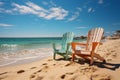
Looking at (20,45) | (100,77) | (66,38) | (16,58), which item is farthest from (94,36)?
(20,45)

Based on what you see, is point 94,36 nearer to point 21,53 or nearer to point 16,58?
point 16,58

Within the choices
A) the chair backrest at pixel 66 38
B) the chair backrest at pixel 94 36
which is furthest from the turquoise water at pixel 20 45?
the chair backrest at pixel 94 36

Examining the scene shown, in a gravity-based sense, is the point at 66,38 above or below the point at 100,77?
above

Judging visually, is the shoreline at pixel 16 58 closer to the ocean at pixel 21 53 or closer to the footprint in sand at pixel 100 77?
the ocean at pixel 21 53

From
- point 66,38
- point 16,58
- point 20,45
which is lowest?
point 16,58

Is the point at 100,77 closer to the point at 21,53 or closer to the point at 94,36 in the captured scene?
the point at 94,36

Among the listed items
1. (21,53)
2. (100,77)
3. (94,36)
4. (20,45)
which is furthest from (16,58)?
(20,45)

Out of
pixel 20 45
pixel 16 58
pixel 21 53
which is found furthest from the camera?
pixel 20 45

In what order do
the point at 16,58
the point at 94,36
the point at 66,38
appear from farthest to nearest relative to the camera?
the point at 16,58 → the point at 66,38 → the point at 94,36

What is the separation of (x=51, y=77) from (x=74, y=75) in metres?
0.49

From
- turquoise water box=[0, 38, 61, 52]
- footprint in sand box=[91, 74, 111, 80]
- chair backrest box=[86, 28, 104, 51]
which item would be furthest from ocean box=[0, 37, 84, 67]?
footprint in sand box=[91, 74, 111, 80]

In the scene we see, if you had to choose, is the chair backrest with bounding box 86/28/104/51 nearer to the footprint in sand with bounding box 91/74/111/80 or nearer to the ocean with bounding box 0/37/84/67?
the footprint in sand with bounding box 91/74/111/80

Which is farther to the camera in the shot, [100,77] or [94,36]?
[94,36]

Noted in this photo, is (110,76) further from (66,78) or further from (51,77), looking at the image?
(51,77)
